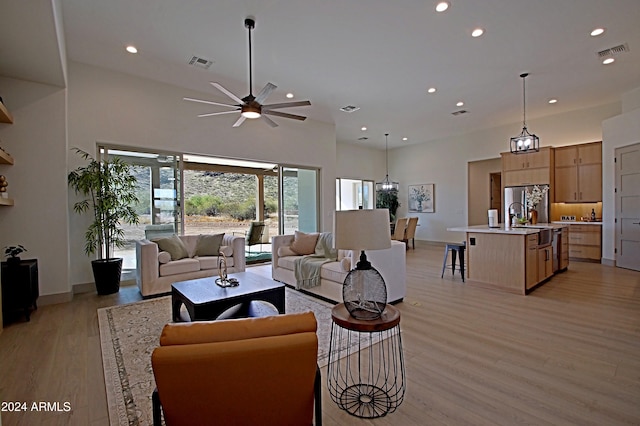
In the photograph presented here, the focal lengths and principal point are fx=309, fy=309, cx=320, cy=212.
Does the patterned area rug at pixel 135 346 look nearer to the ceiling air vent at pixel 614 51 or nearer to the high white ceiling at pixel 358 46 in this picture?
the high white ceiling at pixel 358 46

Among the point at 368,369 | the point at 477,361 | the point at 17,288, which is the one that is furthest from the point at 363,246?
the point at 17,288

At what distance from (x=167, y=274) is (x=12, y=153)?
8.03 feet

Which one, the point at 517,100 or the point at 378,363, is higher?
the point at 517,100

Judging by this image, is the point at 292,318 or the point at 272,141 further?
the point at 272,141

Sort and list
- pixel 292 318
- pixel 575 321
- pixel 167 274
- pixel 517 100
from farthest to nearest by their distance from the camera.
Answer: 1. pixel 517 100
2. pixel 167 274
3. pixel 575 321
4. pixel 292 318

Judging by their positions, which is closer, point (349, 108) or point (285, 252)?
point (285, 252)

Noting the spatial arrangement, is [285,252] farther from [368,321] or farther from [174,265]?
[368,321]

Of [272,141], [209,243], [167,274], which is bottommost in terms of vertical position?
[167,274]

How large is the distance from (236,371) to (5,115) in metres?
4.59

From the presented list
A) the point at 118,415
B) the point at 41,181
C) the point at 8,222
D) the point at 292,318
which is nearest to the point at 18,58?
the point at 41,181

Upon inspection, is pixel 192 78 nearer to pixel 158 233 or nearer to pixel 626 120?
pixel 158 233

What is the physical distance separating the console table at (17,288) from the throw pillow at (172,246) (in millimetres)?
1490

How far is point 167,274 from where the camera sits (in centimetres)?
455

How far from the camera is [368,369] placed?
2.47 m
